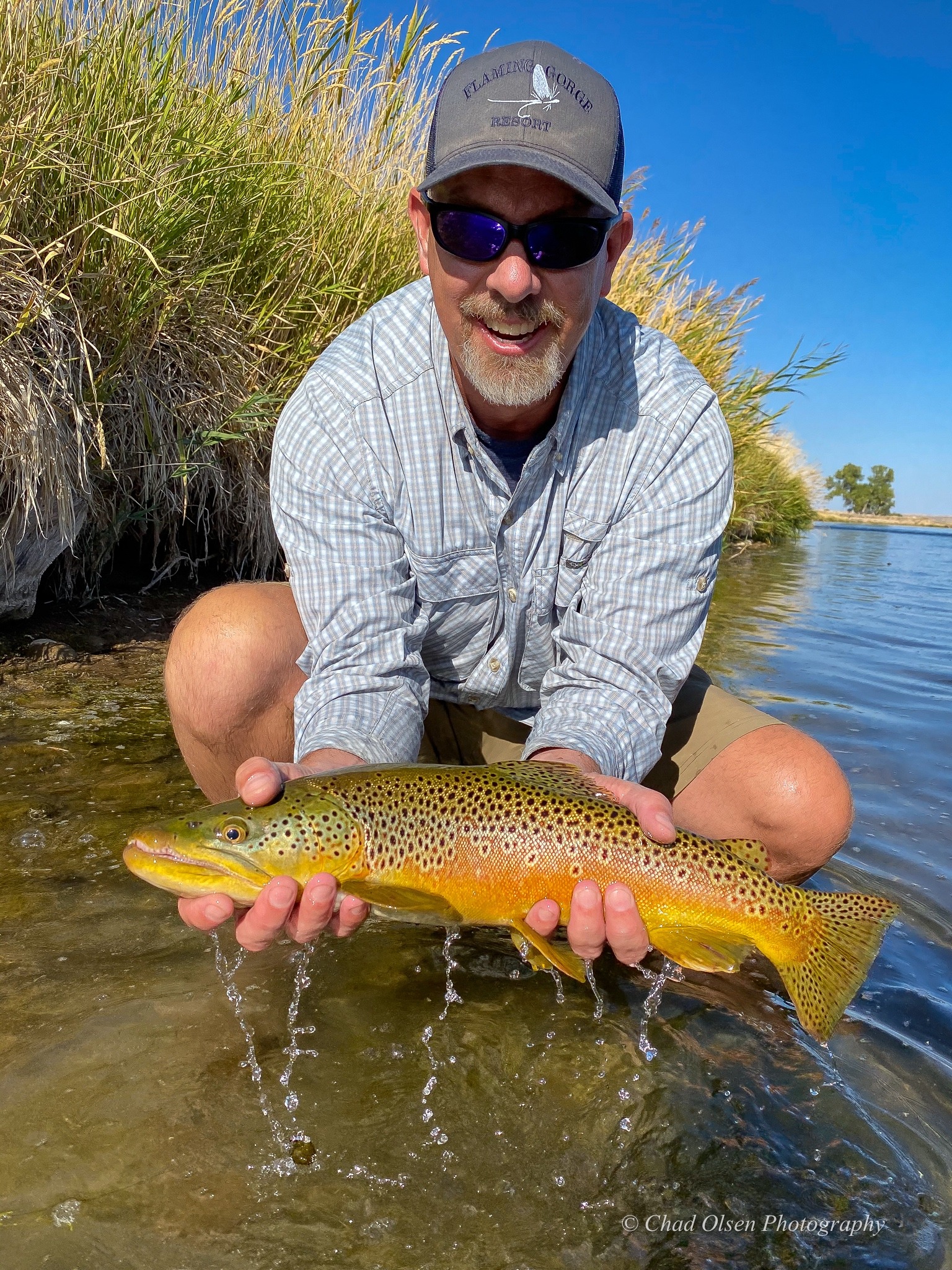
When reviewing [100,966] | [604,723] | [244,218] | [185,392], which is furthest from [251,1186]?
[244,218]

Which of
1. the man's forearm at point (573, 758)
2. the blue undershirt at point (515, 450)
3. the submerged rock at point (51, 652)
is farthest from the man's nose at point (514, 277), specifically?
the submerged rock at point (51, 652)

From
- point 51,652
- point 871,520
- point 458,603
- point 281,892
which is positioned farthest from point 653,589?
point 871,520

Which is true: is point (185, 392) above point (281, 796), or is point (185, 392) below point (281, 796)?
above

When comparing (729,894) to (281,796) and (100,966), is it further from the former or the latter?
(100,966)

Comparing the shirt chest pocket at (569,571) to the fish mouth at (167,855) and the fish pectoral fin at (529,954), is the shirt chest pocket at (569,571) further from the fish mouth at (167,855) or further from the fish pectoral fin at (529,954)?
the fish mouth at (167,855)

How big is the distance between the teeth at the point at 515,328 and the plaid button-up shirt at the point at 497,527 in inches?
9.1

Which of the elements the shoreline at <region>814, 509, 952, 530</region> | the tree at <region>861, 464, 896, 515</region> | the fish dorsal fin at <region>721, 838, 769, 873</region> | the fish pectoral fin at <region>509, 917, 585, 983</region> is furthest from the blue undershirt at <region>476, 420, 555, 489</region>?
the tree at <region>861, 464, 896, 515</region>

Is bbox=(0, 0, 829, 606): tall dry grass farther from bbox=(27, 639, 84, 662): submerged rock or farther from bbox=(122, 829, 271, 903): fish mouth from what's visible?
bbox=(122, 829, 271, 903): fish mouth

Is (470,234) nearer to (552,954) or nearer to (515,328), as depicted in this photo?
(515,328)

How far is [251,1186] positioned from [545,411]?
2405 millimetres

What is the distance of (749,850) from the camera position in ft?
8.65

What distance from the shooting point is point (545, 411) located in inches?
132

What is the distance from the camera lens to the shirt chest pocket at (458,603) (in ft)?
10.8

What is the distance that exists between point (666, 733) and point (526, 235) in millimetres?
1781
